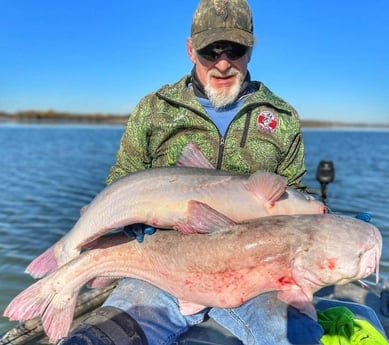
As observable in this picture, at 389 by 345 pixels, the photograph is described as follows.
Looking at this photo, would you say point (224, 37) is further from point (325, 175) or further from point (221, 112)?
point (325, 175)

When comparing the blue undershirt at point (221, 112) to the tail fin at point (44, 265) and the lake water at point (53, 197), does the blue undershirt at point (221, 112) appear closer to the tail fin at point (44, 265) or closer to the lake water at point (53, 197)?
the tail fin at point (44, 265)

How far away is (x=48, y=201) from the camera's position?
37.2 ft

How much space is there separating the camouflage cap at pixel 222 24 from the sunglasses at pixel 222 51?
54 millimetres

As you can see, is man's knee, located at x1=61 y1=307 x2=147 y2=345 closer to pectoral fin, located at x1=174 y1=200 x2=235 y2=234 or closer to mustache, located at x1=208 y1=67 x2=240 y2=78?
pectoral fin, located at x1=174 y1=200 x2=235 y2=234

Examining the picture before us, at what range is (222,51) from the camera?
3.59 m

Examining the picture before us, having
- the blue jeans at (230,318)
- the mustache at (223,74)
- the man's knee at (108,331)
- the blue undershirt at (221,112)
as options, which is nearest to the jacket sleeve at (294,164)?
the blue undershirt at (221,112)

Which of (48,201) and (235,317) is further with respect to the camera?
(48,201)

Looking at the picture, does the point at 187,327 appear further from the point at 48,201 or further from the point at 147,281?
the point at 48,201

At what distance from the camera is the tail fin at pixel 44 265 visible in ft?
10.2

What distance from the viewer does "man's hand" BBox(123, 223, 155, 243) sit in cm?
297

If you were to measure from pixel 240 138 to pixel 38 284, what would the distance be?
2037 mm

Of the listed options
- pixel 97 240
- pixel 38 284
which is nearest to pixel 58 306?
pixel 38 284

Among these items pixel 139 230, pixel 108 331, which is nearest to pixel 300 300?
pixel 139 230

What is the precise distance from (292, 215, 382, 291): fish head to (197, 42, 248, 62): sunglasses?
1.77 m
